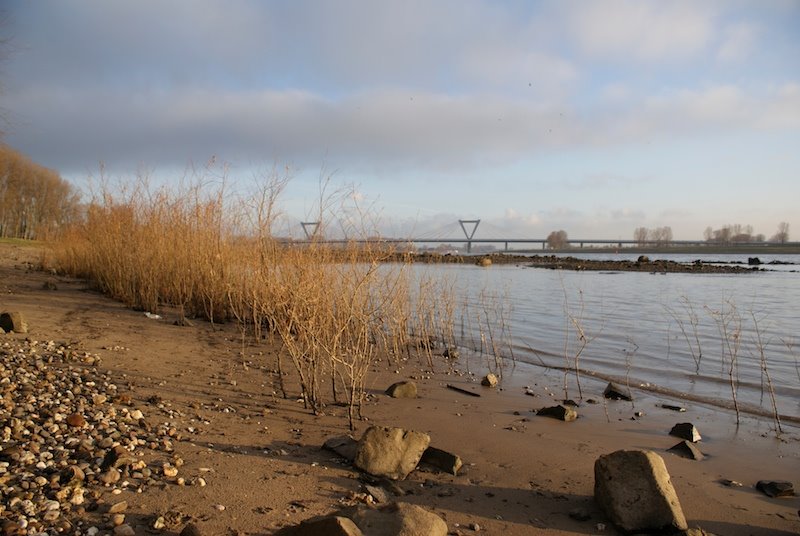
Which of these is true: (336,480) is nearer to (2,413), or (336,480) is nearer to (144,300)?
(2,413)

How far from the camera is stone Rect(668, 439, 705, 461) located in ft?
17.1

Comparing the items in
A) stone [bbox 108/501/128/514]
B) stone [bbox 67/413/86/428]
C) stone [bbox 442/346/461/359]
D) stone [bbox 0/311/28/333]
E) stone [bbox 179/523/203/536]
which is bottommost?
stone [bbox 442/346/461/359]

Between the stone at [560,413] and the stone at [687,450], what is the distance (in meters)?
1.14

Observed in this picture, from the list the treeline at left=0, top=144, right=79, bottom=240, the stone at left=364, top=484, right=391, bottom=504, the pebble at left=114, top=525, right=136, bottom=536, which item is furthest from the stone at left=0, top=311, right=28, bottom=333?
the treeline at left=0, top=144, right=79, bottom=240

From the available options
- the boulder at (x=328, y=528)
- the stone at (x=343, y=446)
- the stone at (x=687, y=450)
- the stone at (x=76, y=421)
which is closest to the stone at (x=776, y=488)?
the stone at (x=687, y=450)

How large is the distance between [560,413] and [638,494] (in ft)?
9.01

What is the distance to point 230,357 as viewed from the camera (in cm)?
826

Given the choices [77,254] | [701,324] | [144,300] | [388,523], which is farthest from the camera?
[77,254]

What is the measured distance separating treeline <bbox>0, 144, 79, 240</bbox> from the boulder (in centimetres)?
5586

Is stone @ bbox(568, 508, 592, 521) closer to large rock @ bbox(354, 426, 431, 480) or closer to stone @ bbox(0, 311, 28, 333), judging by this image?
large rock @ bbox(354, 426, 431, 480)

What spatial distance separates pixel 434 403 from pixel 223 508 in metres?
3.76

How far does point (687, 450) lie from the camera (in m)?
5.31

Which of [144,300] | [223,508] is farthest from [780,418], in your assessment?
[144,300]

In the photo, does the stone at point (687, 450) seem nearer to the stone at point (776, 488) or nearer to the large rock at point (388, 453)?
the stone at point (776, 488)
